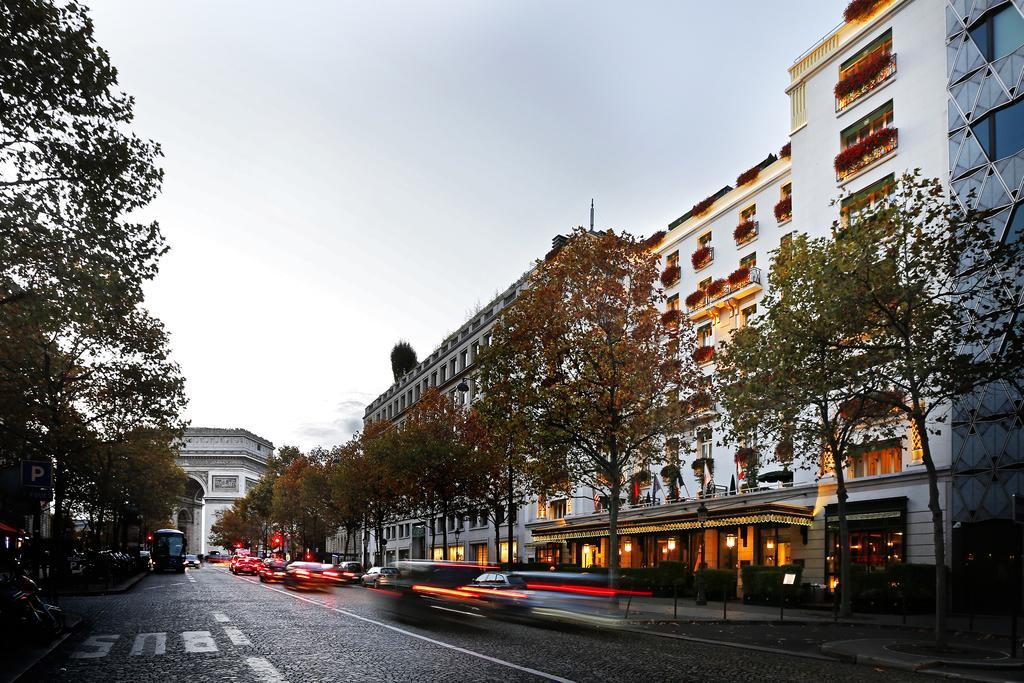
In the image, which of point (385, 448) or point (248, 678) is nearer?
point (248, 678)

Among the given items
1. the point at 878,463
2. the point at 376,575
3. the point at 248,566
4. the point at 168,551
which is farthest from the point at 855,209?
the point at 168,551

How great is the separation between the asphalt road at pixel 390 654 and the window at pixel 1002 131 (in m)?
21.0

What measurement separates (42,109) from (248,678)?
39.1 feet

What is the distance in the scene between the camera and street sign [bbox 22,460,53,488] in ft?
67.3

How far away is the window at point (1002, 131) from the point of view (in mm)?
28844

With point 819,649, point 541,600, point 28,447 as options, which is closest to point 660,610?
point 541,600

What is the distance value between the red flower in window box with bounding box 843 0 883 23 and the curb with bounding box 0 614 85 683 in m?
35.2

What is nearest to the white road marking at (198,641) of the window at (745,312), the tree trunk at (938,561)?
the tree trunk at (938,561)

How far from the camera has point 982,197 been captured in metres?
29.9

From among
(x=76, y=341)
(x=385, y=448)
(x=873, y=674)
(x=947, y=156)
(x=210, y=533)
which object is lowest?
(x=210, y=533)

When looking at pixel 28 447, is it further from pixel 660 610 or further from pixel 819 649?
pixel 819 649

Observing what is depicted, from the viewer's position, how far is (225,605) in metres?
28.0

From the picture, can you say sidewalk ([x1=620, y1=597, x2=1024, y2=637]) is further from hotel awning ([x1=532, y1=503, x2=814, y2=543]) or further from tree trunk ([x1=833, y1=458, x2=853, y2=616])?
hotel awning ([x1=532, y1=503, x2=814, y2=543])

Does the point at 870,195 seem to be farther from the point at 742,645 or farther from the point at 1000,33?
the point at 742,645
